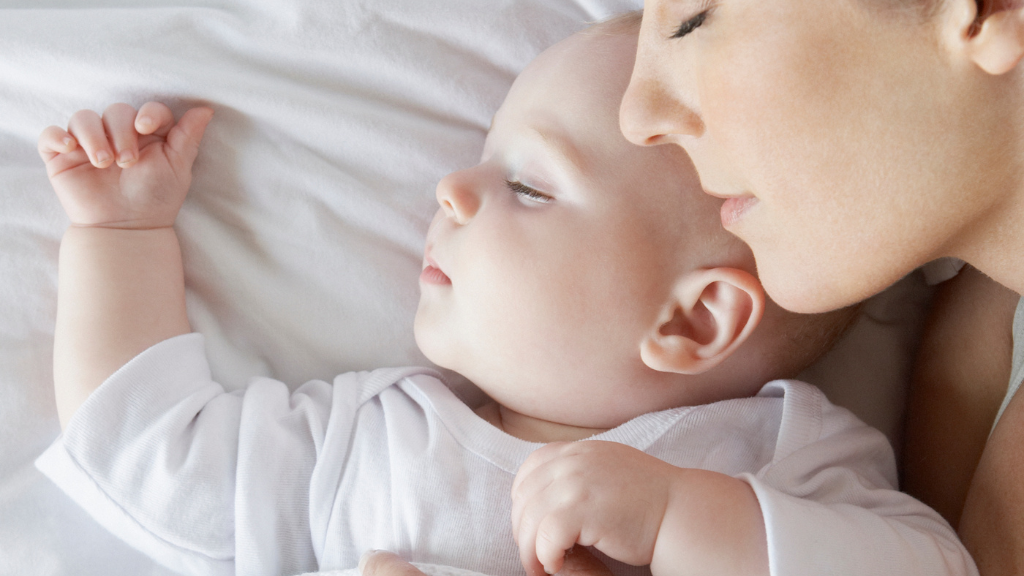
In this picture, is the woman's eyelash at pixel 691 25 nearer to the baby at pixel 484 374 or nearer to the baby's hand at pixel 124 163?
the baby at pixel 484 374

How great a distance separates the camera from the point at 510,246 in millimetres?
1116

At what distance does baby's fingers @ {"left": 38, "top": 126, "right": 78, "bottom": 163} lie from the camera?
1.20m

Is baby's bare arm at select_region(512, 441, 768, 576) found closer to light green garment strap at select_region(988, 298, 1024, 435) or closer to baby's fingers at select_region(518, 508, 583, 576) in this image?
baby's fingers at select_region(518, 508, 583, 576)

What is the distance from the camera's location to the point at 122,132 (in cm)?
122

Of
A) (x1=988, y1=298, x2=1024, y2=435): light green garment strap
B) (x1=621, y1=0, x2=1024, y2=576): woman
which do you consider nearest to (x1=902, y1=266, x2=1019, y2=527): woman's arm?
(x1=988, y1=298, x2=1024, y2=435): light green garment strap

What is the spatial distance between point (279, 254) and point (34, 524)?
1.79 feet

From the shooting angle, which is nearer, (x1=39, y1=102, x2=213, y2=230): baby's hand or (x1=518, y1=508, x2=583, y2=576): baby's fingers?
(x1=518, y1=508, x2=583, y2=576): baby's fingers

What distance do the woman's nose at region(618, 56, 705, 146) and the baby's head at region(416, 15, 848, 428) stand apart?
8.2 inches

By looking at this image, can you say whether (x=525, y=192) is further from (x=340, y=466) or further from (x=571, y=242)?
(x=340, y=466)

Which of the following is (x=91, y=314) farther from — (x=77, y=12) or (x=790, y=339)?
(x=790, y=339)

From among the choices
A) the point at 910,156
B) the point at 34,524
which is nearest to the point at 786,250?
the point at 910,156

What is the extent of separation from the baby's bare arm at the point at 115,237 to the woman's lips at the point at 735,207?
2.79 ft

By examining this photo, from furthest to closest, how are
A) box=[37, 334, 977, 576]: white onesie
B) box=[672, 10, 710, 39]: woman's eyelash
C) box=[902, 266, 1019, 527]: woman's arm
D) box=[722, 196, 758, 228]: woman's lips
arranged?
box=[902, 266, 1019, 527]: woman's arm → box=[37, 334, 977, 576]: white onesie → box=[722, 196, 758, 228]: woman's lips → box=[672, 10, 710, 39]: woman's eyelash

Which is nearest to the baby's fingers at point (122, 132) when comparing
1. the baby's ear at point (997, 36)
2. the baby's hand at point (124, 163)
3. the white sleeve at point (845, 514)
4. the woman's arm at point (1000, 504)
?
the baby's hand at point (124, 163)
